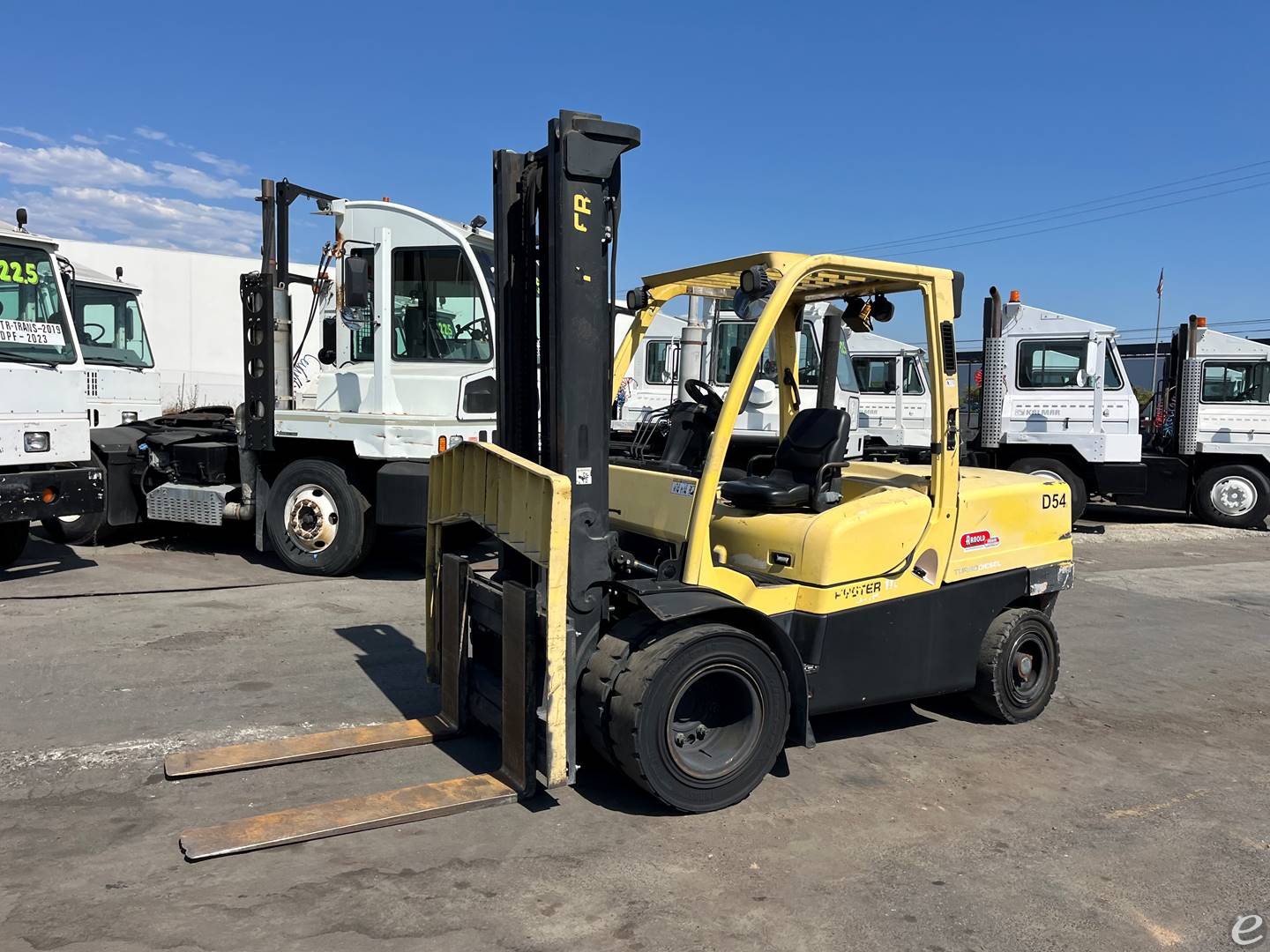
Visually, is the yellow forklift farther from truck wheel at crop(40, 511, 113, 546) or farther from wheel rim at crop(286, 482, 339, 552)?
truck wheel at crop(40, 511, 113, 546)

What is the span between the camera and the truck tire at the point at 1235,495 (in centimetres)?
1471

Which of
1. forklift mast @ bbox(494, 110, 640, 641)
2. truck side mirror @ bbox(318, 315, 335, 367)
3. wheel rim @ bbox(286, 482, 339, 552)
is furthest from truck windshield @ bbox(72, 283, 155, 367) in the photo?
forklift mast @ bbox(494, 110, 640, 641)

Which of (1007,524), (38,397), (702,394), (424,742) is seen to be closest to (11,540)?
(38,397)

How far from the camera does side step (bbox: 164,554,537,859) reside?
364 cm

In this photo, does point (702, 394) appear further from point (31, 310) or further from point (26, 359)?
point (31, 310)

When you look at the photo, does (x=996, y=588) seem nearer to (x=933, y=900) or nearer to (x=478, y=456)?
(x=933, y=900)

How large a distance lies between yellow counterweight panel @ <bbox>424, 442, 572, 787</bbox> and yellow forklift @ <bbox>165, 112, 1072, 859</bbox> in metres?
0.01

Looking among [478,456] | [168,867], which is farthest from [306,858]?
[478,456]

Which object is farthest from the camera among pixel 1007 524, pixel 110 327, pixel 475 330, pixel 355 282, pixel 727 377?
pixel 727 377

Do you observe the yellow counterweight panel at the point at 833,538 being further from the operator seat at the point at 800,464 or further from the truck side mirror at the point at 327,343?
the truck side mirror at the point at 327,343

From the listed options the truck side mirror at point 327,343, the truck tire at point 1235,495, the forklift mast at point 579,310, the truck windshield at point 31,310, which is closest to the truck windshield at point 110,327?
the truck windshield at point 31,310

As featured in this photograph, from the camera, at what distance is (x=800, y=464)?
4.88 m

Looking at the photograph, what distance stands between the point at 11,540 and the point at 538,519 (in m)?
7.11

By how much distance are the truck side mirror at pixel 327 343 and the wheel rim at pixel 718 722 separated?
20.0ft
